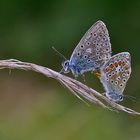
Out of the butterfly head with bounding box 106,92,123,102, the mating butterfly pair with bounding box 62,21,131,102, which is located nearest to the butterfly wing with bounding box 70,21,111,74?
the mating butterfly pair with bounding box 62,21,131,102

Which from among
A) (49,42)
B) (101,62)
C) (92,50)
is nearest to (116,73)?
(101,62)

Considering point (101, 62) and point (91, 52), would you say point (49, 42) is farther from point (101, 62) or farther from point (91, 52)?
point (101, 62)

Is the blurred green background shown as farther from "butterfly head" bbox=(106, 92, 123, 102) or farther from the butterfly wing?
"butterfly head" bbox=(106, 92, 123, 102)

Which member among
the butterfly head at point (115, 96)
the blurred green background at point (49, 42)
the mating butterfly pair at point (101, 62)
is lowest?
the blurred green background at point (49, 42)

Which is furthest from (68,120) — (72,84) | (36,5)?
(36,5)

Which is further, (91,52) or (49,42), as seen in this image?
(49,42)

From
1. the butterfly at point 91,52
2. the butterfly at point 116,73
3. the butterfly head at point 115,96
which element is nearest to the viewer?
the butterfly head at point 115,96

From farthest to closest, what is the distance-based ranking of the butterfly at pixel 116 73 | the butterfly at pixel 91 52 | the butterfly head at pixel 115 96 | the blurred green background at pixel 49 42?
the blurred green background at pixel 49 42 < the butterfly at pixel 91 52 < the butterfly at pixel 116 73 < the butterfly head at pixel 115 96

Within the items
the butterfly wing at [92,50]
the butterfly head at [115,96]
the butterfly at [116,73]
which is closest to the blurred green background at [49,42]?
the butterfly wing at [92,50]

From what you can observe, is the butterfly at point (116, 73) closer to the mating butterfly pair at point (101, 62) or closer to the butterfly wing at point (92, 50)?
the mating butterfly pair at point (101, 62)
